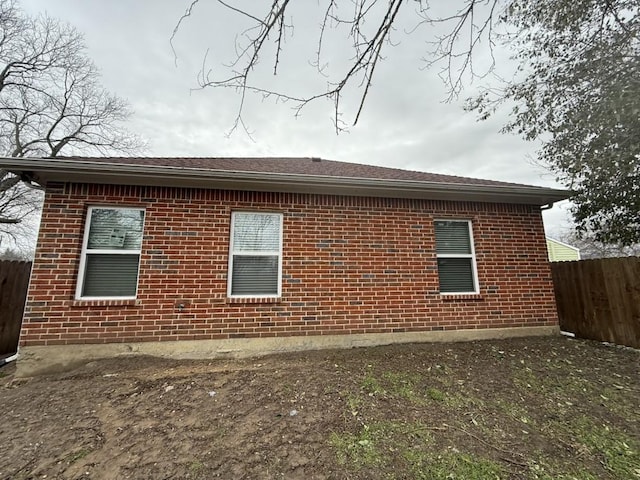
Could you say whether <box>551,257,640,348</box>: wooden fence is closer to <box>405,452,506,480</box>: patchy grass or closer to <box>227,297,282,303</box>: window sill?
<box>405,452,506,480</box>: patchy grass

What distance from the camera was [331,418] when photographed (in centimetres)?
317

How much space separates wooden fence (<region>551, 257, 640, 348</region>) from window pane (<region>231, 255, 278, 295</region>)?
6.31m

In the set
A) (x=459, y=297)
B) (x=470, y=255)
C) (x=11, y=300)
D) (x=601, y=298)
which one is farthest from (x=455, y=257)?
(x=11, y=300)

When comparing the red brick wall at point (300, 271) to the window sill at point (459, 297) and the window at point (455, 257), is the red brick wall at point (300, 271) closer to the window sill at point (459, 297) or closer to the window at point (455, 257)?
the window sill at point (459, 297)

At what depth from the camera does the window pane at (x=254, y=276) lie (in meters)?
5.12

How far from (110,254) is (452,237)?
6.19 meters

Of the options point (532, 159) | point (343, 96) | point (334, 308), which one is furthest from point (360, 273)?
point (532, 159)

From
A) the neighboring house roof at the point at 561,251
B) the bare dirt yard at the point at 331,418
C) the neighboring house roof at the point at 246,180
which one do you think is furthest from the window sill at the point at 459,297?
the neighboring house roof at the point at 561,251

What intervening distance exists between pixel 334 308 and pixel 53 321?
431 centimetres

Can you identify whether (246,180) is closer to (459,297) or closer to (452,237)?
(452,237)

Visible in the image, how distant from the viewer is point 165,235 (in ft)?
16.3

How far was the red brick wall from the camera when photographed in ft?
15.0

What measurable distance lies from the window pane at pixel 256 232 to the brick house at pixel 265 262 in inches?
0.9

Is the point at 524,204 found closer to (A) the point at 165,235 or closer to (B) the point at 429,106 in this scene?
(B) the point at 429,106
